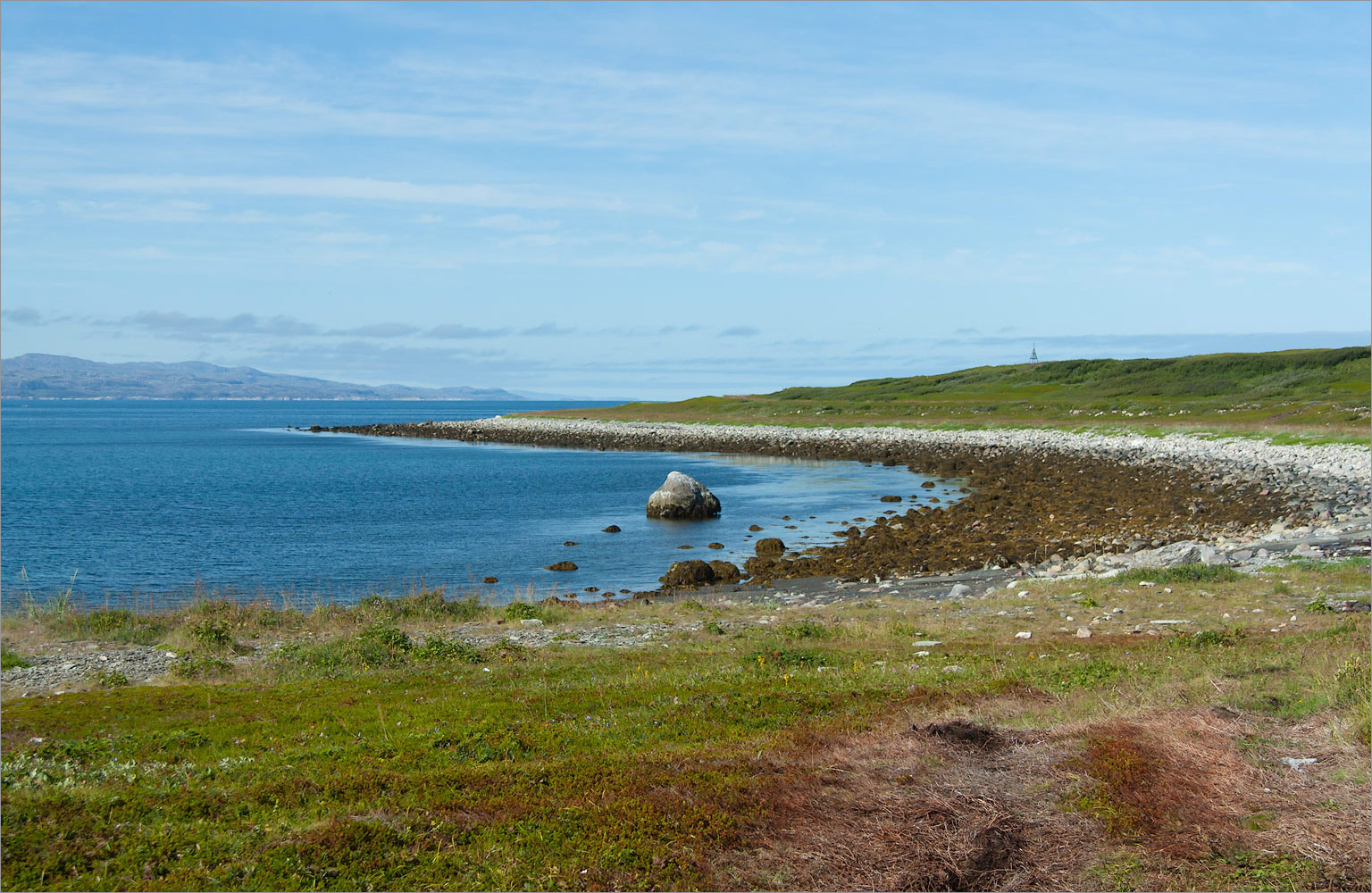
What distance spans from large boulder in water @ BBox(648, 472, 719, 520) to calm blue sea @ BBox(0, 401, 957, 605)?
41.5 inches

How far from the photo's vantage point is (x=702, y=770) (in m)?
8.44

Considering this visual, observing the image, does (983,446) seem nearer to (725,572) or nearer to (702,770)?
(725,572)

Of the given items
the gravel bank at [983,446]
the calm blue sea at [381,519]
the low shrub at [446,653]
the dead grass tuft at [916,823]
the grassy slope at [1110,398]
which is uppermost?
the grassy slope at [1110,398]

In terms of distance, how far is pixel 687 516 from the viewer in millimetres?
42875

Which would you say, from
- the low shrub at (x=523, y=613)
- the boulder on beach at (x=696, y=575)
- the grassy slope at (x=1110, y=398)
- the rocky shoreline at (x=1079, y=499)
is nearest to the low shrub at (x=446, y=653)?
the low shrub at (x=523, y=613)

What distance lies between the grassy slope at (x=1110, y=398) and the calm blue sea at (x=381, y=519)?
91.8 feet

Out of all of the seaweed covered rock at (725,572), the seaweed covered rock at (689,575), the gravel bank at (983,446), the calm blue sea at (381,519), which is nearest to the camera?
the seaweed covered rock at (689,575)

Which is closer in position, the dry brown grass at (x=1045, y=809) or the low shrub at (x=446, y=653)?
the dry brown grass at (x=1045, y=809)

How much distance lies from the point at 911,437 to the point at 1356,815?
78481mm

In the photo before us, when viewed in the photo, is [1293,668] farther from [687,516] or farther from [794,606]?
[687,516]

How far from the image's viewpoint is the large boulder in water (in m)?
42.9

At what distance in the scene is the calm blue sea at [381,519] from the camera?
3061 cm

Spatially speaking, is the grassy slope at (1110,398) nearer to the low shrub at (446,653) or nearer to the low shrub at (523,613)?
the low shrub at (523,613)

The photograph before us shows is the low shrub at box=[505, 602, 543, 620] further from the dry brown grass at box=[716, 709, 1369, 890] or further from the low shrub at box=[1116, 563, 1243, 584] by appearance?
the low shrub at box=[1116, 563, 1243, 584]
